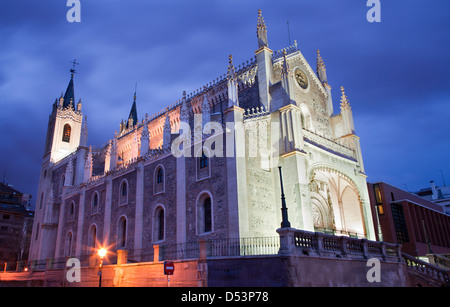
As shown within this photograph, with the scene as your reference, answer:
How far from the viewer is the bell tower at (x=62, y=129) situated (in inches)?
1746

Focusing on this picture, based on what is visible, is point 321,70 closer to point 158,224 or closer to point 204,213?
point 204,213

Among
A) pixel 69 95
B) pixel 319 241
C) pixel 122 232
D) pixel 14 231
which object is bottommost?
pixel 319 241

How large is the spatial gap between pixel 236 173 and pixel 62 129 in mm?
33499

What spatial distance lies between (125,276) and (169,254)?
3.99 meters

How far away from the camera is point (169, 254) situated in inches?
901

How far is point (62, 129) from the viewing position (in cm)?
4497

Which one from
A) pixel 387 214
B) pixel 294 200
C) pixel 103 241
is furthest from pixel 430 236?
pixel 103 241

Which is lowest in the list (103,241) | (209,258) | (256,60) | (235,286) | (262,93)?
(235,286)

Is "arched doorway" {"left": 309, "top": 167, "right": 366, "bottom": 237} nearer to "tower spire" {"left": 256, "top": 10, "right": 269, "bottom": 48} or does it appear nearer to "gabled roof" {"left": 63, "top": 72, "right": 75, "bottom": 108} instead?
"tower spire" {"left": 256, "top": 10, "right": 269, "bottom": 48}

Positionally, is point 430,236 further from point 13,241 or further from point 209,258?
point 13,241

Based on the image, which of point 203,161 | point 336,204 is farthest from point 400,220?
point 203,161

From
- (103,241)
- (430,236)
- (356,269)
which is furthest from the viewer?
(430,236)

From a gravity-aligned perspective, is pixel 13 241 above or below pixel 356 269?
above

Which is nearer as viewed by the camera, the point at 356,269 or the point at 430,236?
the point at 356,269
